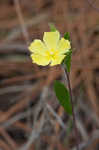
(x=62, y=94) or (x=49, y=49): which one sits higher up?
(x=49, y=49)

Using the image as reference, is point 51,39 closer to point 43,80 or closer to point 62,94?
point 62,94

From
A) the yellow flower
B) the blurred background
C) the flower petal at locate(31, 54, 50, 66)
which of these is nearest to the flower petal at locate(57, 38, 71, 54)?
the yellow flower

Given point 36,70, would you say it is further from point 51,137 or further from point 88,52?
point 51,137

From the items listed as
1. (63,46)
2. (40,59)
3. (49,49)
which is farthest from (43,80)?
(63,46)

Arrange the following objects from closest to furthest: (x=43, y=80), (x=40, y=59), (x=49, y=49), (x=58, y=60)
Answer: (x=58, y=60)
(x=40, y=59)
(x=49, y=49)
(x=43, y=80)

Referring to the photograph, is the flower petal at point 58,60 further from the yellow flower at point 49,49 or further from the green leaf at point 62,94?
the green leaf at point 62,94

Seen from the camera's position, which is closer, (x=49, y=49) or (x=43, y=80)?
(x=49, y=49)

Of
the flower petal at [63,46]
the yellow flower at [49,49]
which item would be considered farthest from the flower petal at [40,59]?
the flower petal at [63,46]
